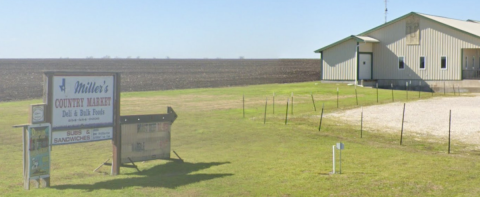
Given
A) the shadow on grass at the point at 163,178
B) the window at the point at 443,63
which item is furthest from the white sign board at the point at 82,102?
the window at the point at 443,63

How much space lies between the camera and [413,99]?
3688 centimetres

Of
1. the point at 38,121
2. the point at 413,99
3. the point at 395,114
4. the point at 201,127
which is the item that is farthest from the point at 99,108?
the point at 413,99

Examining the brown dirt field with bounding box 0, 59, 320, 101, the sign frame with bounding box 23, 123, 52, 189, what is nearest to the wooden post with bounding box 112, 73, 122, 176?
the sign frame with bounding box 23, 123, 52, 189

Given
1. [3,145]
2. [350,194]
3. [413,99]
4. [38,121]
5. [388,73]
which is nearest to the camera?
[350,194]

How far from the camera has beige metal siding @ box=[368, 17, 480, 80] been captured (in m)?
44.7

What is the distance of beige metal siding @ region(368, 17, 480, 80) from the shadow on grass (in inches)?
1352

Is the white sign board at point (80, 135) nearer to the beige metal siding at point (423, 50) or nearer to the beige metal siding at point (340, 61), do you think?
the beige metal siding at point (423, 50)

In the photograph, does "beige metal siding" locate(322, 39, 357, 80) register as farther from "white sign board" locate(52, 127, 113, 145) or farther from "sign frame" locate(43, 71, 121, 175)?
"white sign board" locate(52, 127, 113, 145)

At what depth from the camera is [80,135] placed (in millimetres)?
13992

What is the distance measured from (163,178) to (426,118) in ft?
54.8

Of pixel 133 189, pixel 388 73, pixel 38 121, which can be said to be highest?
pixel 388 73

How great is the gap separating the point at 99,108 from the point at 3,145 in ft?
22.9

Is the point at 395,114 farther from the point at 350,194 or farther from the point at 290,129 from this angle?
the point at 350,194

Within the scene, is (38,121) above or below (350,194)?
above
